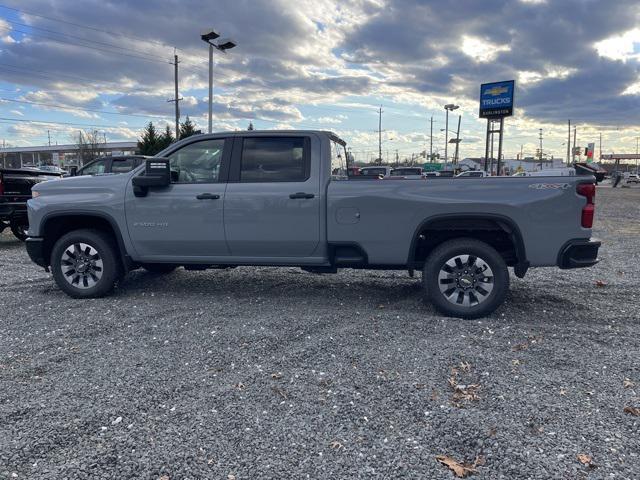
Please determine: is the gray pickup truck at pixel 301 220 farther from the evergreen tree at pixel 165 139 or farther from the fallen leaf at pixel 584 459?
the evergreen tree at pixel 165 139

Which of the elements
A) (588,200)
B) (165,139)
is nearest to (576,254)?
(588,200)

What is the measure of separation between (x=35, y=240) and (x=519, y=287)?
6.14 meters

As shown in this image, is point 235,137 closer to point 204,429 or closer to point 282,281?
→ point 282,281

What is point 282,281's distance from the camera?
6.90m

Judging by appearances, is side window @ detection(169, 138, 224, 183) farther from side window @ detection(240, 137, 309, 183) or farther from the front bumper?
the front bumper

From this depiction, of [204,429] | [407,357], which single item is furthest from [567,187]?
[204,429]

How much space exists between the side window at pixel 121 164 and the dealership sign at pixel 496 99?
23.9 metres

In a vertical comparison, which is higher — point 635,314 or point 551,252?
point 551,252

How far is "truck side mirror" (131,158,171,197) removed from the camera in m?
5.32

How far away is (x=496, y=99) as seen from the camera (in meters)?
30.7

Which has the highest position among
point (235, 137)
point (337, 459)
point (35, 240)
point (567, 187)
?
point (235, 137)

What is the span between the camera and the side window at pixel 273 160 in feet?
17.8

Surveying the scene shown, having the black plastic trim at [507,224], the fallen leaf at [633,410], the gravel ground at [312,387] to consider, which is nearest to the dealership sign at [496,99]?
the gravel ground at [312,387]

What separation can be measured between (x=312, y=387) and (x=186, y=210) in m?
2.85
